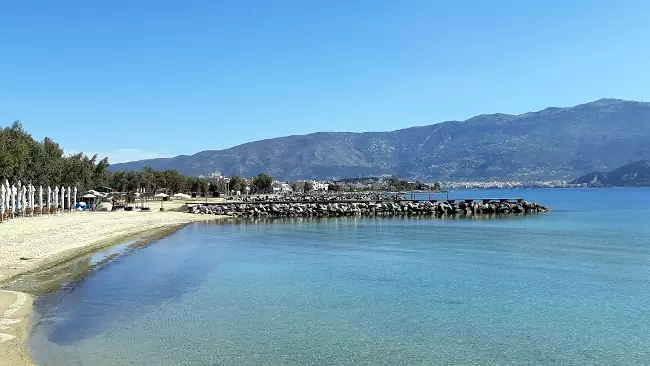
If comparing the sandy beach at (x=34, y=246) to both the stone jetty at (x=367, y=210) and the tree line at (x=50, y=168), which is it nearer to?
the tree line at (x=50, y=168)

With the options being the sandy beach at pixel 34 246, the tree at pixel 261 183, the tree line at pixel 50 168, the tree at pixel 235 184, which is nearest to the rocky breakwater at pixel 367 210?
the tree line at pixel 50 168

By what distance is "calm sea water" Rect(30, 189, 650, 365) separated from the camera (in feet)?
40.7

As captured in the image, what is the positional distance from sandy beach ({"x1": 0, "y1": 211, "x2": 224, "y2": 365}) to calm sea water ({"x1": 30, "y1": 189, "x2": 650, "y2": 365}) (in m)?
0.55

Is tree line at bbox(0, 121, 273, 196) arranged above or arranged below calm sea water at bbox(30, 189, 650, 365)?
above

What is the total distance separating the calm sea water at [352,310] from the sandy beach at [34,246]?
0.55 meters

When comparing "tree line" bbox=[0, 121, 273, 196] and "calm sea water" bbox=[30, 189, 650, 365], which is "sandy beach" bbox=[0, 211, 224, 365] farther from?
"tree line" bbox=[0, 121, 273, 196]

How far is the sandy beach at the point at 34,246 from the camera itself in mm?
12772

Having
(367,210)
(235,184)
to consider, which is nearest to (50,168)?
(367,210)

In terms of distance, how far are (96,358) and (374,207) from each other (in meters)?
71.3

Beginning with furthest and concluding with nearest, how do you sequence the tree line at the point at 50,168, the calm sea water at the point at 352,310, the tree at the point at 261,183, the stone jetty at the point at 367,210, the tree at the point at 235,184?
1. the tree at the point at 261,183
2. the tree at the point at 235,184
3. the stone jetty at the point at 367,210
4. the tree line at the point at 50,168
5. the calm sea water at the point at 352,310

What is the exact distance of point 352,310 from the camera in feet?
54.8

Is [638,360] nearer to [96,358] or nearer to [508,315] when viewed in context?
[508,315]

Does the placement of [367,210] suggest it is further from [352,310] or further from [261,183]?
[261,183]

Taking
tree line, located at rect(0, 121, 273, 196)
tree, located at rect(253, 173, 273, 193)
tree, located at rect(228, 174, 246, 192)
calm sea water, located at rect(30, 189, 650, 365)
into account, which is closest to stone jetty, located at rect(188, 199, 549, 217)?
tree line, located at rect(0, 121, 273, 196)
